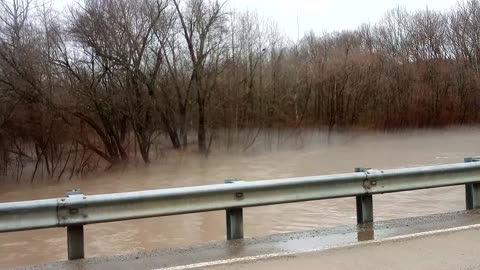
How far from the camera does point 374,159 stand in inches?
925

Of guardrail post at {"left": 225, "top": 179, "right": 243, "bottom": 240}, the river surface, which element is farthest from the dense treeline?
guardrail post at {"left": 225, "top": 179, "right": 243, "bottom": 240}

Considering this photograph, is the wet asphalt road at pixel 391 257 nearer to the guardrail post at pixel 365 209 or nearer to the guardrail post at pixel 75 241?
the guardrail post at pixel 365 209

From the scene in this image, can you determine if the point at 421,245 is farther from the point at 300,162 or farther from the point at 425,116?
the point at 425,116

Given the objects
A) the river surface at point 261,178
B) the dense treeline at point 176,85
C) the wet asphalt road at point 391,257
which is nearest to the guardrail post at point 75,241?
the wet asphalt road at point 391,257

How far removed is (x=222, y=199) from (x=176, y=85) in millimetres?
21569

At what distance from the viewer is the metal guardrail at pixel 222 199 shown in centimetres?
502

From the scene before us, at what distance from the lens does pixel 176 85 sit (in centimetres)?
2681

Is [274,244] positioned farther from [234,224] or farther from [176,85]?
[176,85]

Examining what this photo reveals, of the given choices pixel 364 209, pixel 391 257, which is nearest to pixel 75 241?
pixel 391 257

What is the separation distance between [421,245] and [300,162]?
18499mm

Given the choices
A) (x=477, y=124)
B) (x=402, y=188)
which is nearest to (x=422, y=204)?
(x=402, y=188)

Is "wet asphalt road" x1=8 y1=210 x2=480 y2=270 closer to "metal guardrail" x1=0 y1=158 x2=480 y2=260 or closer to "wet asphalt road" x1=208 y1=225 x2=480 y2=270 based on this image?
"wet asphalt road" x1=208 y1=225 x2=480 y2=270

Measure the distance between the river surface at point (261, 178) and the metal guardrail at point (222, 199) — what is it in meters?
1.93

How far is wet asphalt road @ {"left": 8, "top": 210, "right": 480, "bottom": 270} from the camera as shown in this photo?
507 centimetres
